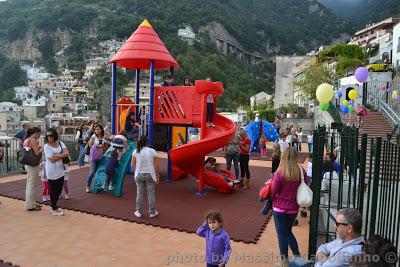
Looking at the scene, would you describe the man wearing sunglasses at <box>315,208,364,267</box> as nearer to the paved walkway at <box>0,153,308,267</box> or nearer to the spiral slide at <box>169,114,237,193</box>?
the paved walkway at <box>0,153,308,267</box>

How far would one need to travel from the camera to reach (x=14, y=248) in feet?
16.0

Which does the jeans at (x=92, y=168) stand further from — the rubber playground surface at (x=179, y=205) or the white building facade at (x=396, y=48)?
the white building facade at (x=396, y=48)

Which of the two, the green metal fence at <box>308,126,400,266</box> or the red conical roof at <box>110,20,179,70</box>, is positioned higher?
the red conical roof at <box>110,20,179,70</box>

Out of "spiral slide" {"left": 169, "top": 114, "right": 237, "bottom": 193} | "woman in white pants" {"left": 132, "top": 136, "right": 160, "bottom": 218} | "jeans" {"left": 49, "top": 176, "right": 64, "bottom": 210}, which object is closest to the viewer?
"woman in white pants" {"left": 132, "top": 136, "right": 160, "bottom": 218}

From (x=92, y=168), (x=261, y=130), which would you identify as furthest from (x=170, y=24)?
(x=92, y=168)

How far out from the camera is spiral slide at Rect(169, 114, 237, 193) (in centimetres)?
787

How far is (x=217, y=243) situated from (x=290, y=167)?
1.31 meters

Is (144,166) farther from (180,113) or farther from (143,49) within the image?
(143,49)

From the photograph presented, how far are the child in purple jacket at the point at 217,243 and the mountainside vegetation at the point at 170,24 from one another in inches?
4098

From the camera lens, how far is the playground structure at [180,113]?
8031 millimetres

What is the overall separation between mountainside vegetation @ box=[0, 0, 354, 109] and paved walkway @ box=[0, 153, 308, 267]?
4018 inches

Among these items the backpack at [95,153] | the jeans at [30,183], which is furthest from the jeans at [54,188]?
the backpack at [95,153]

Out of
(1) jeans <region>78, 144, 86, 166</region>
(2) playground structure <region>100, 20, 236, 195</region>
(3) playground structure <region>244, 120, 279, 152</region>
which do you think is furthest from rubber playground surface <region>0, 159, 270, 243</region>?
(3) playground structure <region>244, 120, 279, 152</region>

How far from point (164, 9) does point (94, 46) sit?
30889 millimetres
